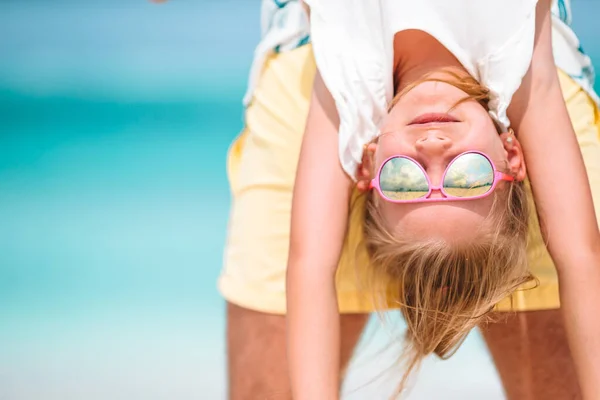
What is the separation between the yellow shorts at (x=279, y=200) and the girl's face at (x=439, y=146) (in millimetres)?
239

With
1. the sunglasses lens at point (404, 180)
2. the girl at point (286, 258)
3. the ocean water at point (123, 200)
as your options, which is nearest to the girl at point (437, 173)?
the sunglasses lens at point (404, 180)

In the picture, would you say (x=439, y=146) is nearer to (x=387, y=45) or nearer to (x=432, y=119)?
(x=432, y=119)

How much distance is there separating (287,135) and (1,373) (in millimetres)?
865

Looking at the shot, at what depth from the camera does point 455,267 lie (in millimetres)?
1329

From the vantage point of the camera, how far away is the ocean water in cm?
186

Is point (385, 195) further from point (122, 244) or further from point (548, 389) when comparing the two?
point (122, 244)

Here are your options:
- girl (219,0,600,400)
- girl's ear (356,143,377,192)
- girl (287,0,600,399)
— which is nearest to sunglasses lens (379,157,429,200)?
girl (287,0,600,399)

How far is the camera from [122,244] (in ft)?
7.19

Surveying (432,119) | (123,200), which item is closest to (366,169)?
(432,119)

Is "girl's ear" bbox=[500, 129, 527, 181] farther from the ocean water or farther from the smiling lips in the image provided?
the ocean water

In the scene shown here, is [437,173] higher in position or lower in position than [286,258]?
higher

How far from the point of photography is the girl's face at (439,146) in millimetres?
1289

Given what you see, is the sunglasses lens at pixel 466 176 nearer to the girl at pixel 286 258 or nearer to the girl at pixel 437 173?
the girl at pixel 437 173

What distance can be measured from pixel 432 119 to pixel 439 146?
8cm
